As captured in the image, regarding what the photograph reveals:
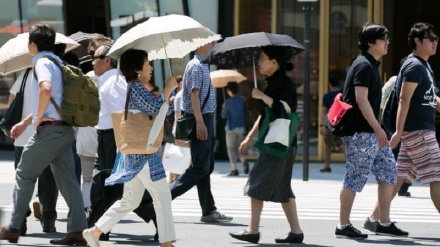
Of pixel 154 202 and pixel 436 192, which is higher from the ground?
pixel 154 202

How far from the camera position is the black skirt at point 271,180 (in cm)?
1019

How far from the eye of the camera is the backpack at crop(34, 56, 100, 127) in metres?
9.98

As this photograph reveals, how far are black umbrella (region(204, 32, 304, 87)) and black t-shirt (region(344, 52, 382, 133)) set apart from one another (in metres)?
0.58

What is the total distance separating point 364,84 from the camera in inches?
421

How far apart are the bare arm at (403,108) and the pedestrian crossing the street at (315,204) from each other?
226cm

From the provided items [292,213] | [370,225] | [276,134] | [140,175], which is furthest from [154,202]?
[370,225]

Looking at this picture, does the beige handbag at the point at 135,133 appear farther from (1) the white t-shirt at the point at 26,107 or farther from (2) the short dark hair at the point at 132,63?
(1) the white t-shirt at the point at 26,107

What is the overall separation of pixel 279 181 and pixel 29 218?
3.55 metres

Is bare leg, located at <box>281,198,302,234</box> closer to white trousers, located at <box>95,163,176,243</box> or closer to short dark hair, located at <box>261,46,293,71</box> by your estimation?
short dark hair, located at <box>261,46,293,71</box>

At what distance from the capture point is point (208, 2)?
80.0 feet

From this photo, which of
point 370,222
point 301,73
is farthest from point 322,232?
point 301,73

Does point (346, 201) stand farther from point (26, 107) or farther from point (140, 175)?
point (26, 107)

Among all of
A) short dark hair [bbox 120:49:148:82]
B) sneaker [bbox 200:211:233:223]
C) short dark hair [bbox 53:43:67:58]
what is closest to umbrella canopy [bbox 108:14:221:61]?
short dark hair [bbox 120:49:148:82]

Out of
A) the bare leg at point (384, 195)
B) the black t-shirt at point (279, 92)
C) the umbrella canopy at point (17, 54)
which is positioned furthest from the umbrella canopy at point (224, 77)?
the black t-shirt at point (279, 92)
